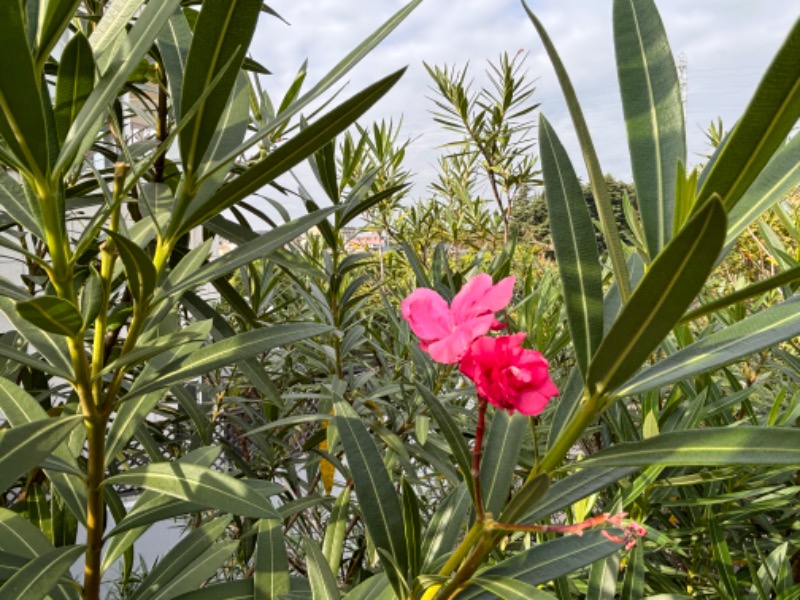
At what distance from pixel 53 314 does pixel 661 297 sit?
35cm

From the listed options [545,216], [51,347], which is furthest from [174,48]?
[545,216]

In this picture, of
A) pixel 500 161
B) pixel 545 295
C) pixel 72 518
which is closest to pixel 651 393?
pixel 545 295

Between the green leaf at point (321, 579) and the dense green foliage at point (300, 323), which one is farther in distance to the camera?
the green leaf at point (321, 579)

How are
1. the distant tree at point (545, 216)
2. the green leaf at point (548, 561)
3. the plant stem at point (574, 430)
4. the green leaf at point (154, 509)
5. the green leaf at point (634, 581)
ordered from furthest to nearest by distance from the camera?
the distant tree at point (545, 216) → the green leaf at point (634, 581) → the green leaf at point (154, 509) → the green leaf at point (548, 561) → the plant stem at point (574, 430)

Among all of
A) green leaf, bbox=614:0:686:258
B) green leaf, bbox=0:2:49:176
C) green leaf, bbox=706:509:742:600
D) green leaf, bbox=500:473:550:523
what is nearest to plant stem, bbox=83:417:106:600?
green leaf, bbox=0:2:49:176

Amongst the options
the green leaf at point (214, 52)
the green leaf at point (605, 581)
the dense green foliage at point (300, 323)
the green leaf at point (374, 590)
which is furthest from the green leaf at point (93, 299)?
the green leaf at point (605, 581)

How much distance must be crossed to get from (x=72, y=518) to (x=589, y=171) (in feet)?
2.01

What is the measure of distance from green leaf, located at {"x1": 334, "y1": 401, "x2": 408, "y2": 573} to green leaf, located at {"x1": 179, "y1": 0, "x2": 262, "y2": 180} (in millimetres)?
255

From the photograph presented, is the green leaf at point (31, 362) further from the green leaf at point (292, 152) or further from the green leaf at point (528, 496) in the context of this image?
the green leaf at point (528, 496)

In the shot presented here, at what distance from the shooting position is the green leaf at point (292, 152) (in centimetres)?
44

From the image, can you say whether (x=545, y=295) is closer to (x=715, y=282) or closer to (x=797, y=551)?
(x=797, y=551)

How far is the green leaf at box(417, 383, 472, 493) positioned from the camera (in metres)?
0.42

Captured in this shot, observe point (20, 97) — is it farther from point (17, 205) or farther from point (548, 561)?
point (548, 561)

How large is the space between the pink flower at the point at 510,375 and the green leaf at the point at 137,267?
22cm
